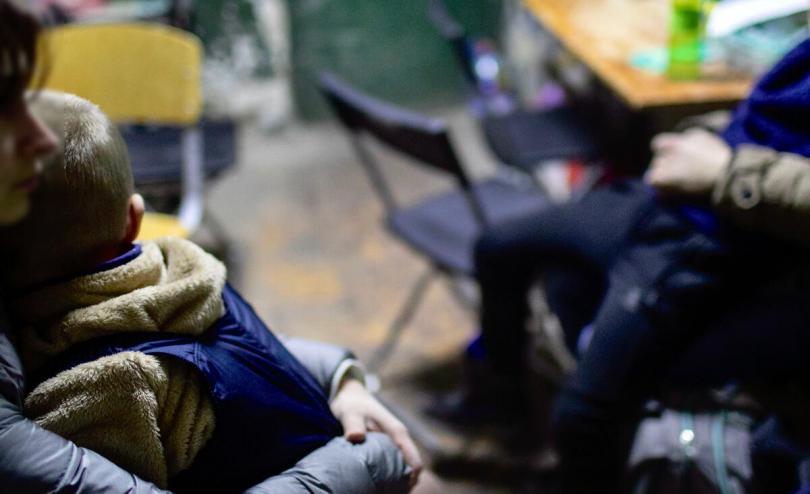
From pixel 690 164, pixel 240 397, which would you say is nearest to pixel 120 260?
pixel 240 397

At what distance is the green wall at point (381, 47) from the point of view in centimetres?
372

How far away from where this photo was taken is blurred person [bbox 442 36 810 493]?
1278 millimetres

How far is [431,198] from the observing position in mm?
2086

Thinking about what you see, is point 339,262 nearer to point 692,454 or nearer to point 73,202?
point 692,454

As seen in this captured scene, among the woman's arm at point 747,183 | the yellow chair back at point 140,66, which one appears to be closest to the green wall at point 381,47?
the yellow chair back at point 140,66

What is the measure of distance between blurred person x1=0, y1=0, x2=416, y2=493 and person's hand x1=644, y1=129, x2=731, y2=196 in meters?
0.71

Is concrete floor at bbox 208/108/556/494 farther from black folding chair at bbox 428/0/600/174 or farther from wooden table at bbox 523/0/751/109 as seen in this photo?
wooden table at bbox 523/0/751/109

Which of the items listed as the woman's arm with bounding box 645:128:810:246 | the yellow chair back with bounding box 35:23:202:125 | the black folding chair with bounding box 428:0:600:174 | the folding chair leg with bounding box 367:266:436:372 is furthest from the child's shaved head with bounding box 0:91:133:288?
the black folding chair with bounding box 428:0:600:174

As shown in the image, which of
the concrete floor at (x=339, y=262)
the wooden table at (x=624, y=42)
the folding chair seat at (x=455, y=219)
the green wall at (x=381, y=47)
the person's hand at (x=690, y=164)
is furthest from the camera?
the green wall at (x=381, y=47)

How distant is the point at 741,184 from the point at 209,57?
2902 millimetres

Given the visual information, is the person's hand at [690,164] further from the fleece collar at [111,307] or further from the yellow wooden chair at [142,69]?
the yellow wooden chair at [142,69]

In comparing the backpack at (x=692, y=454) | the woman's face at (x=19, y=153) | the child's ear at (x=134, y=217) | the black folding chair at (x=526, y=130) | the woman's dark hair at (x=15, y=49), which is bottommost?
the backpack at (x=692, y=454)

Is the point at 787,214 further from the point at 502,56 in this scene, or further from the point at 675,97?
the point at 502,56

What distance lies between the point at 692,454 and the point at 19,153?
1.13m
